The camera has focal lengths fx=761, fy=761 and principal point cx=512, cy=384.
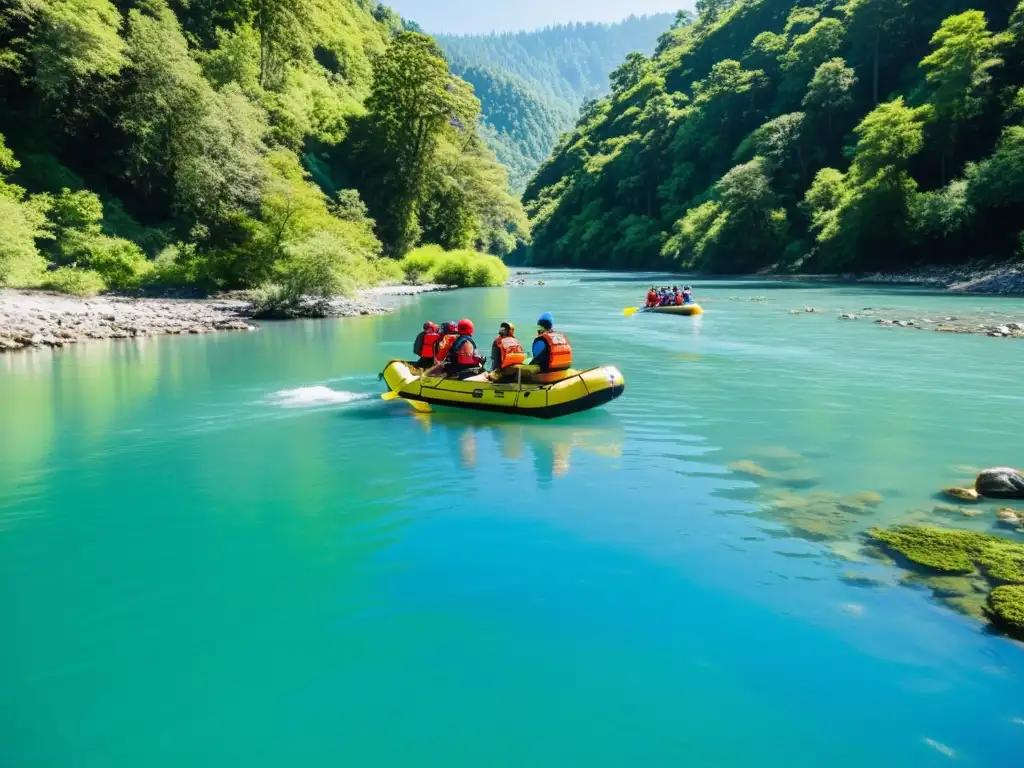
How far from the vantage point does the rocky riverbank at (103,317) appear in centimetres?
2230

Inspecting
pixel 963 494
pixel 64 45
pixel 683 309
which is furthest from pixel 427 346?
pixel 64 45

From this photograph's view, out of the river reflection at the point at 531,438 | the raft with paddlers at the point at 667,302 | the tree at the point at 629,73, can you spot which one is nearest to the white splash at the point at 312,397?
the river reflection at the point at 531,438

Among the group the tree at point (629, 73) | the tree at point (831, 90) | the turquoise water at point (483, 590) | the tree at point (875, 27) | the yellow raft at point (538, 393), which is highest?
the tree at point (629, 73)

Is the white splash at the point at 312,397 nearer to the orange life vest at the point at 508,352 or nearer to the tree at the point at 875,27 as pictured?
the orange life vest at the point at 508,352

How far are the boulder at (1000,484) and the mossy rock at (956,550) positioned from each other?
4.86 ft

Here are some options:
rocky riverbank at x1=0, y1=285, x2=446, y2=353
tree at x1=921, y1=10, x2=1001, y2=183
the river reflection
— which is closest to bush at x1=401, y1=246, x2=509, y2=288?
rocky riverbank at x1=0, y1=285, x2=446, y2=353

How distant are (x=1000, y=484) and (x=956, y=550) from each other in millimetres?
2183

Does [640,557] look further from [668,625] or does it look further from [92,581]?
[92,581]

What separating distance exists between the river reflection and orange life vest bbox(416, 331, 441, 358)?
57.2 inches

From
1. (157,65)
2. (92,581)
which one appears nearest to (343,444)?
(92,581)

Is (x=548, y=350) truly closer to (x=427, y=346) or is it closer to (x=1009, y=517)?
(x=427, y=346)

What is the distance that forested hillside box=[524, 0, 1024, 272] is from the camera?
A: 45188mm

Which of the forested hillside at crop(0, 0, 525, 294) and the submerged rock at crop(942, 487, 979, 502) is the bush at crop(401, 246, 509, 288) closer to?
the forested hillside at crop(0, 0, 525, 294)

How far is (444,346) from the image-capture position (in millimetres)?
14500
